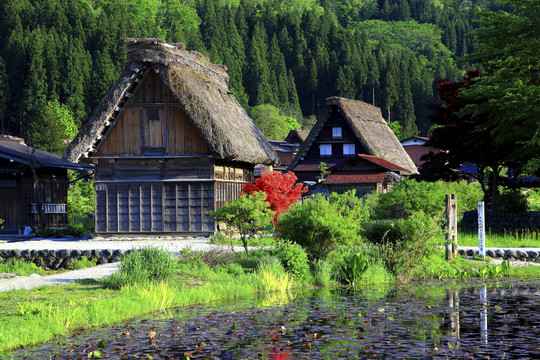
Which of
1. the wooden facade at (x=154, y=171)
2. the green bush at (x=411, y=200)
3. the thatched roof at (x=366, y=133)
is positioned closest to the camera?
the green bush at (x=411, y=200)

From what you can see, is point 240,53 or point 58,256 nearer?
point 58,256

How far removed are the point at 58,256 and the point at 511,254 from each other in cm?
1435

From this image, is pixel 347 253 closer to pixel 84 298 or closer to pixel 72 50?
pixel 84 298

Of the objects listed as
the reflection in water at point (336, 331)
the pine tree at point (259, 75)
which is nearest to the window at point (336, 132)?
the reflection in water at point (336, 331)

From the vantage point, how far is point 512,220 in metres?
27.6

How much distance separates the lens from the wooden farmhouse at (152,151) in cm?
2714

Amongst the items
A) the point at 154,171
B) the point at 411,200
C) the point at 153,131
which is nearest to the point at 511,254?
the point at 411,200

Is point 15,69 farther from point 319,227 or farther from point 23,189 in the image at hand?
point 319,227

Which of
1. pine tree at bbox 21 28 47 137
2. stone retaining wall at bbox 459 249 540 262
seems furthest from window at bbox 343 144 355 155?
pine tree at bbox 21 28 47 137

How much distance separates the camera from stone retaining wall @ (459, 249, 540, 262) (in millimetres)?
21438

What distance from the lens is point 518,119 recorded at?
25.2 metres

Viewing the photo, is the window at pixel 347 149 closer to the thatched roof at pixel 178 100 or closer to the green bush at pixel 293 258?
the thatched roof at pixel 178 100

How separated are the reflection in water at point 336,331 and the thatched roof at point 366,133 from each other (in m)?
36.8

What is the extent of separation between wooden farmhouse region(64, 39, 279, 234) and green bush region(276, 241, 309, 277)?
31.4ft
